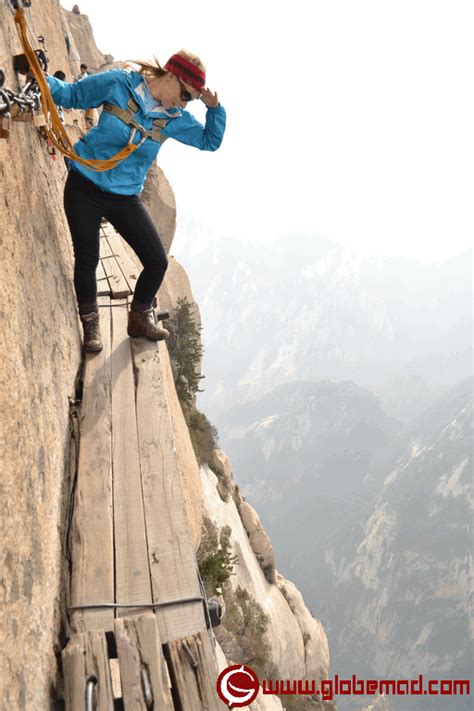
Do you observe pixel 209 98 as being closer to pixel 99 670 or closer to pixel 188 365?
pixel 99 670

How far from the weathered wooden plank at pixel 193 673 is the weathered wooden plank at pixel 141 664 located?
0.07m

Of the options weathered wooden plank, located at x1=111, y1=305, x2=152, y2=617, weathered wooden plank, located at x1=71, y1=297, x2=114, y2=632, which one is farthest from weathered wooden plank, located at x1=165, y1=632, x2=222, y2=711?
weathered wooden plank, located at x1=71, y1=297, x2=114, y2=632

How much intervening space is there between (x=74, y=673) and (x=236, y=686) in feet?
3.68

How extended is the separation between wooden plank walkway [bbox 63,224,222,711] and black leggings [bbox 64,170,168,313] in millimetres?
962

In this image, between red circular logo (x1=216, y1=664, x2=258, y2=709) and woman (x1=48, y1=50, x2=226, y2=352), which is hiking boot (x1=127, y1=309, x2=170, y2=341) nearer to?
woman (x1=48, y1=50, x2=226, y2=352)

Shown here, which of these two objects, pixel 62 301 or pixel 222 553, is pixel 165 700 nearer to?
pixel 62 301

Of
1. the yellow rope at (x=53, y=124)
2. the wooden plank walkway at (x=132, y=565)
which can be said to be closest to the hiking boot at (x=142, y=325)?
the wooden plank walkway at (x=132, y=565)

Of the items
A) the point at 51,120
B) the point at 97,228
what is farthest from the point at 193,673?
the point at 51,120

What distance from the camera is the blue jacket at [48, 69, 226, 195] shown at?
3.67 m

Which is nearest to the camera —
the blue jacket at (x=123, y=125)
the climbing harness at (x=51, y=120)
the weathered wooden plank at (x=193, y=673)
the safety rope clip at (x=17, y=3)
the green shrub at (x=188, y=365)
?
the weathered wooden plank at (x=193, y=673)

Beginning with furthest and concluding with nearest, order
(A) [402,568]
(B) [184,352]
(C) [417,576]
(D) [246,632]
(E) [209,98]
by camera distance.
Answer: (A) [402,568] → (C) [417,576] → (B) [184,352] → (D) [246,632] → (E) [209,98]

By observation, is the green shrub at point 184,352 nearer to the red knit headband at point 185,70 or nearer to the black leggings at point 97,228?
the black leggings at point 97,228

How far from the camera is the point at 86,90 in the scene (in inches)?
144

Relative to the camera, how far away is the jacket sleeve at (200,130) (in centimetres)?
421
